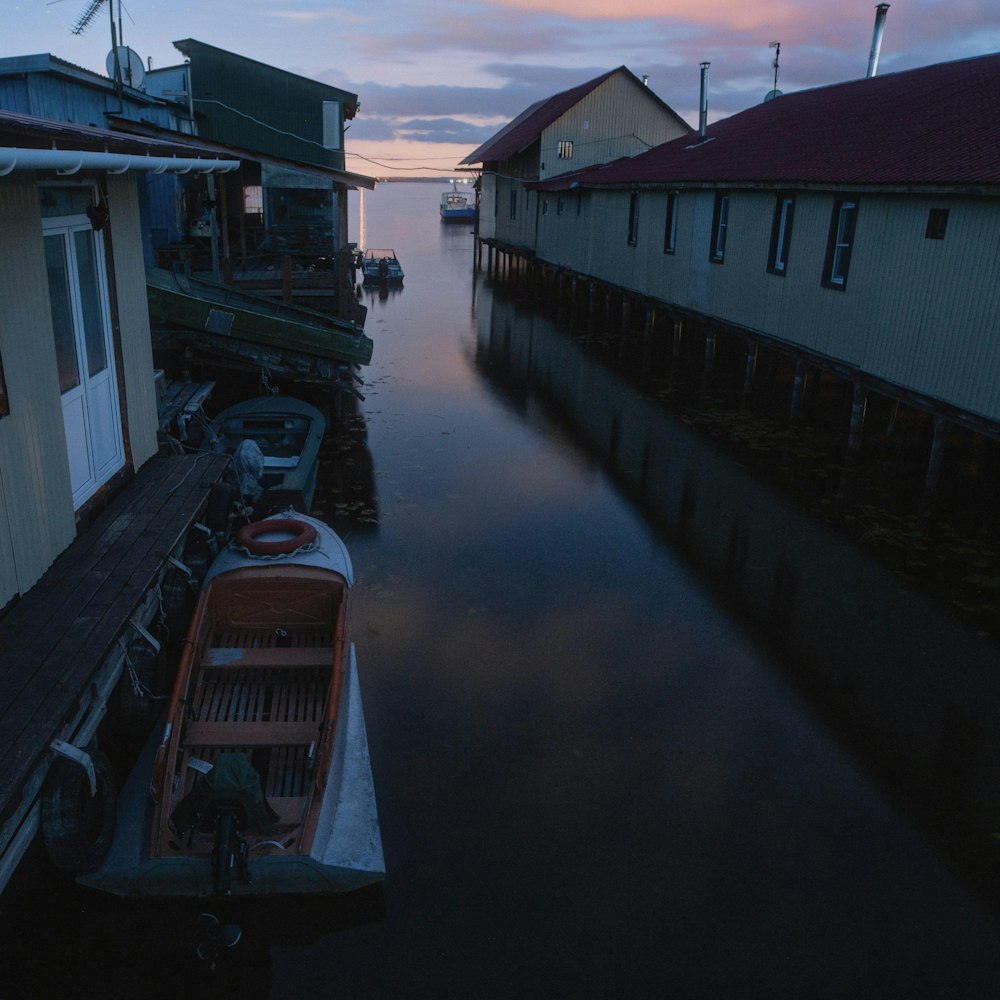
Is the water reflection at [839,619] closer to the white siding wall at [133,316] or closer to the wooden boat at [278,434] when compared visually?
the wooden boat at [278,434]

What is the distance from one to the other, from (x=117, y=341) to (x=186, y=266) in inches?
461

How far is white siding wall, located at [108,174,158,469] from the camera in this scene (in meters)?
8.93

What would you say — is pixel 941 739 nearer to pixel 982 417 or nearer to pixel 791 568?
pixel 791 568

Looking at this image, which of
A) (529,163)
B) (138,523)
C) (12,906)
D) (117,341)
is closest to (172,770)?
(12,906)

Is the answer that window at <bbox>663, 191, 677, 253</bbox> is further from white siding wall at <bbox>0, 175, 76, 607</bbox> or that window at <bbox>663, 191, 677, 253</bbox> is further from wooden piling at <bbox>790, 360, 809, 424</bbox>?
white siding wall at <bbox>0, 175, 76, 607</bbox>

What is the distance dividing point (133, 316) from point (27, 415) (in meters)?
3.06

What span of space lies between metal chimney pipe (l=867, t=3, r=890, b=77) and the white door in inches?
1099

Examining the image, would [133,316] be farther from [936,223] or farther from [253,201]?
[253,201]

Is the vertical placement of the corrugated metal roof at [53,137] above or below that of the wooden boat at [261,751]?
above

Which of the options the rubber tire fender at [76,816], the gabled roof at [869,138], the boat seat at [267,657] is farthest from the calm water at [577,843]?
the gabled roof at [869,138]

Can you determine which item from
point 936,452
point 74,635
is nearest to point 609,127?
point 936,452

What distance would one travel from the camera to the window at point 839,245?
55.1 ft

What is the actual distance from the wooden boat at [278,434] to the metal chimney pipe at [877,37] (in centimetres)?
2392

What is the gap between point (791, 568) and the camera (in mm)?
11836
